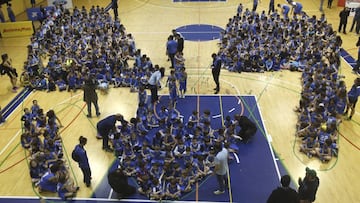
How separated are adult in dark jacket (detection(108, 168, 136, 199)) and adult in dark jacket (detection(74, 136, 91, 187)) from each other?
0.75 meters

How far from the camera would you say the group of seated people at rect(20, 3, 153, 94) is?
1485 centimetres

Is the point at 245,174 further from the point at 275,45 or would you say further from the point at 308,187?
the point at 275,45

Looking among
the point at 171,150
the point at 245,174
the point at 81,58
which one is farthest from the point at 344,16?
the point at 171,150

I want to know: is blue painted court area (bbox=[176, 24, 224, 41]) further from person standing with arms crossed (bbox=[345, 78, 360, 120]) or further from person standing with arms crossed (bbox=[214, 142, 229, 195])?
person standing with arms crossed (bbox=[214, 142, 229, 195])

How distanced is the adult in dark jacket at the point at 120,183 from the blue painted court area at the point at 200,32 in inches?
496

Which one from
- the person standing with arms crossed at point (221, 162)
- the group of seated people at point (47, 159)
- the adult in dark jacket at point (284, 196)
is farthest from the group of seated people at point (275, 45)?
the adult in dark jacket at point (284, 196)

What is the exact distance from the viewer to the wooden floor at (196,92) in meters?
9.92

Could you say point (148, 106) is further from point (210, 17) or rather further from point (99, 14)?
point (210, 17)

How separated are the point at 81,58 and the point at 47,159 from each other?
741 cm

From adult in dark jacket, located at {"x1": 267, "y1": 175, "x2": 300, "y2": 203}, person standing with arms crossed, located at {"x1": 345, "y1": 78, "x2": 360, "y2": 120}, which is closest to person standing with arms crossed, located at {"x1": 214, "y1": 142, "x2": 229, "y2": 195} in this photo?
adult in dark jacket, located at {"x1": 267, "y1": 175, "x2": 300, "y2": 203}

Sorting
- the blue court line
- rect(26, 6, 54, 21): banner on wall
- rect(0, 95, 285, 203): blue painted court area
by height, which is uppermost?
rect(26, 6, 54, 21): banner on wall

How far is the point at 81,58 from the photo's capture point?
16281mm

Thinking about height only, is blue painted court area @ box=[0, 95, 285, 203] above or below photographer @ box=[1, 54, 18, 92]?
below

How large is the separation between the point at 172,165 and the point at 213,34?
1291cm
